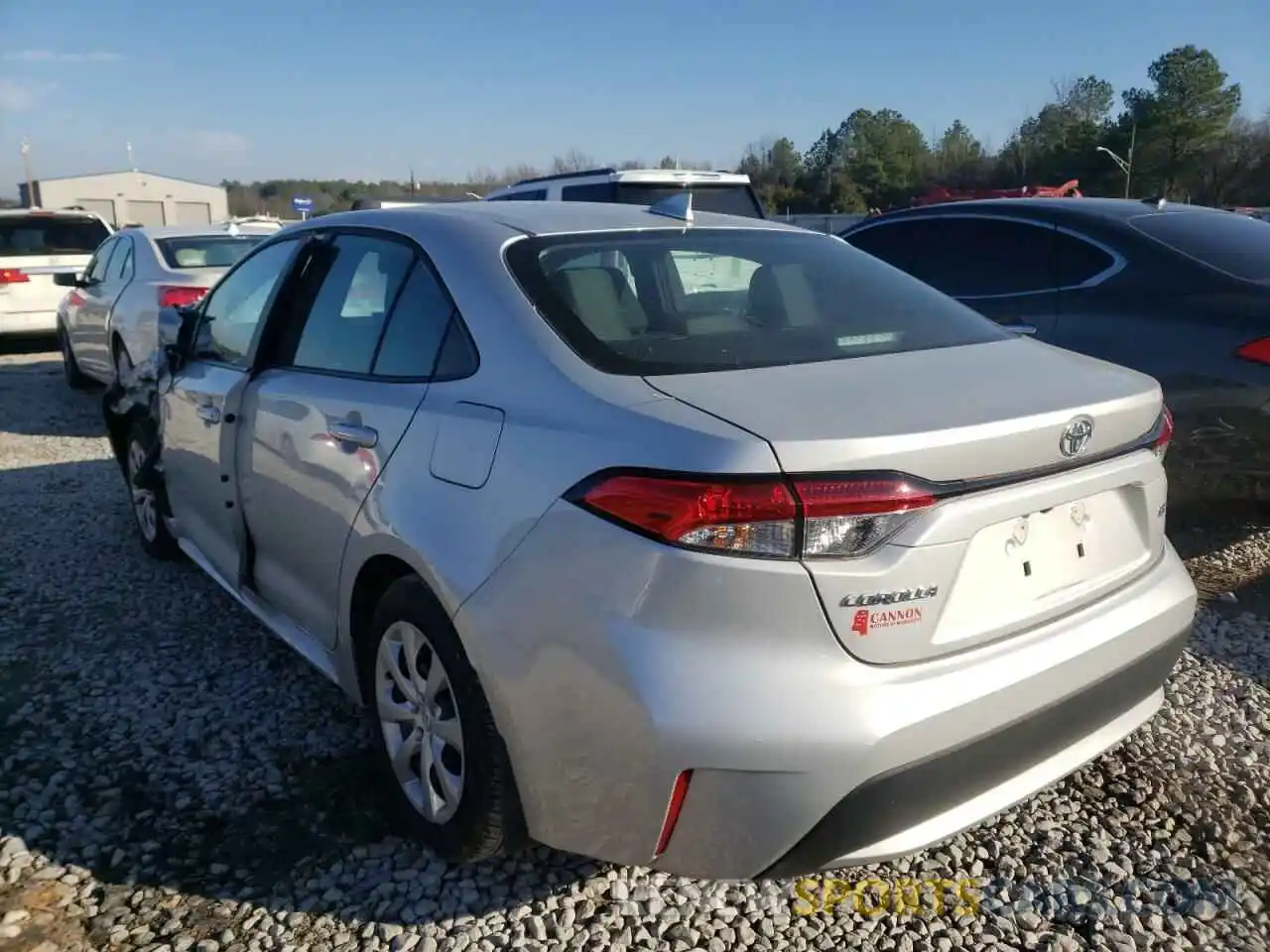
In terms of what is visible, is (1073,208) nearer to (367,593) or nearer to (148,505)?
(367,593)

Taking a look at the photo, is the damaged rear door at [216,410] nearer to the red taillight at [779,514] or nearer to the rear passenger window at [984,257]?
the red taillight at [779,514]

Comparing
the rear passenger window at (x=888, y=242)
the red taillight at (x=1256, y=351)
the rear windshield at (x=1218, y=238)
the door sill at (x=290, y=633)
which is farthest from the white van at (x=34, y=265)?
the red taillight at (x=1256, y=351)

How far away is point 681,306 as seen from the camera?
2670mm

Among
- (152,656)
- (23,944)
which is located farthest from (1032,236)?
(23,944)

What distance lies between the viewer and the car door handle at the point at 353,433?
270 cm

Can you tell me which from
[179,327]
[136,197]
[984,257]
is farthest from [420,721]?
[136,197]

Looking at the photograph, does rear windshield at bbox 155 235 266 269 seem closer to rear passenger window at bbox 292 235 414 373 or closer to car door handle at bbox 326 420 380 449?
rear passenger window at bbox 292 235 414 373

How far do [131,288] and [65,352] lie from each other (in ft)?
8.77

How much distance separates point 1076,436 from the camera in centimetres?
222

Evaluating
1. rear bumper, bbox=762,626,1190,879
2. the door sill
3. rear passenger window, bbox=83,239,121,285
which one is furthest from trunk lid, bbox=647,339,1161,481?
rear passenger window, bbox=83,239,121,285

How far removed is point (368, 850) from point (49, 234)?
12.3 m

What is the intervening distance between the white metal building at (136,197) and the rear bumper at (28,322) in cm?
4911

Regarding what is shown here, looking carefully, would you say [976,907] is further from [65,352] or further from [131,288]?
[65,352]

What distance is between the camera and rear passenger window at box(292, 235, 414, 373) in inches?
117
